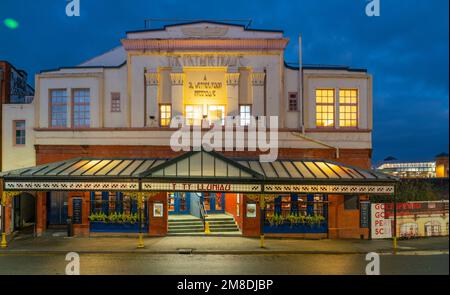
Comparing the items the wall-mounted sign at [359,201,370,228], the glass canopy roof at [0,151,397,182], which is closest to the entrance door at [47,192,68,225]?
the glass canopy roof at [0,151,397,182]

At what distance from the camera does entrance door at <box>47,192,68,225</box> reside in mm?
21609

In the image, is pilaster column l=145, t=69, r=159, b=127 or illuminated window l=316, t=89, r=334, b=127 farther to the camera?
illuminated window l=316, t=89, r=334, b=127

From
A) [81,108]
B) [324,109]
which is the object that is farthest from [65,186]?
[324,109]

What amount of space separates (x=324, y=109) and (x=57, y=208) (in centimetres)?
1779

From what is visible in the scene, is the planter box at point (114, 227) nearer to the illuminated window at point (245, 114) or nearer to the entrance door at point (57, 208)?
the entrance door at point (57, 208)

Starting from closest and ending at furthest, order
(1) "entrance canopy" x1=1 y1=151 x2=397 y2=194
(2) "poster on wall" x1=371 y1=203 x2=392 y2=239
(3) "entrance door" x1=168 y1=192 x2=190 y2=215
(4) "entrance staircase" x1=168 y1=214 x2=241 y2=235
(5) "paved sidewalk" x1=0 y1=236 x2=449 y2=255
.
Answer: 1. (5) "paved sidewalk" x1=0 y1=236 x2=449 y2=255
2. (1) "entrance canopy" x1=1 y1=151 x2=397 y2=194
3. (2) "poster on wall" x1=371 y1=203 x2=392 y2=239
4. (4) "entrance staircase" x1=168 y1=214 x2=241 y2=235
5. (3) "entrance door" x1=168 y1=192 x2=190 y2=215

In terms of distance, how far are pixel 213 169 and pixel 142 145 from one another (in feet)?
17.7

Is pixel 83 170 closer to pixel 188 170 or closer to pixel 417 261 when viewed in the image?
pixel 188 170

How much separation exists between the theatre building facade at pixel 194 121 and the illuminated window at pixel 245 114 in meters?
0.08

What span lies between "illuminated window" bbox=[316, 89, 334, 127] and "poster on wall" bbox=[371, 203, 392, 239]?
5700mm

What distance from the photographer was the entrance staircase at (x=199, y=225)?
66.7 ft

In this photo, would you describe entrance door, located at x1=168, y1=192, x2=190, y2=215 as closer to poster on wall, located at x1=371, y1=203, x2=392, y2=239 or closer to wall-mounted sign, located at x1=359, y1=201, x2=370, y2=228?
wall-mounted sign, located at x1=359, y1=201, x2=370, y2=228

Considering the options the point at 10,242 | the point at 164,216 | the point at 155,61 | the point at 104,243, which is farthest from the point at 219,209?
the point at 10,242

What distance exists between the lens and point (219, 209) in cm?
2369
